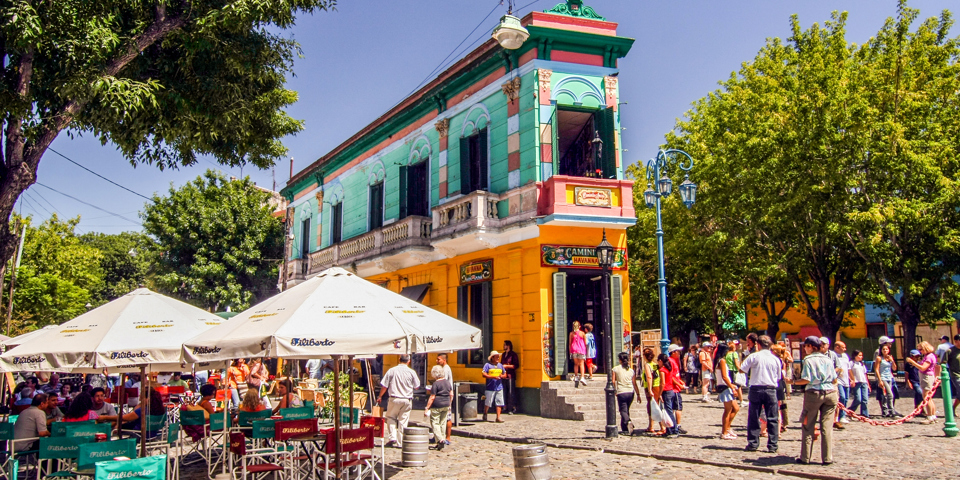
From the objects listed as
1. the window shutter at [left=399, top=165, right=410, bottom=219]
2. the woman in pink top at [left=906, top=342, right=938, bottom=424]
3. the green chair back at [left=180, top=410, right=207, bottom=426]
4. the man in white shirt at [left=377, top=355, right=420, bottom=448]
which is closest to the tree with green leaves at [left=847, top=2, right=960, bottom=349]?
the woman in pink top at [left=906, top=342, right=938, bottom=424]

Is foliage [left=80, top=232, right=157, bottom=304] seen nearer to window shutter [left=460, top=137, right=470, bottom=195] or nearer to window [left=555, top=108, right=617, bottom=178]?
A: window shutter [left=460, top=137, right=470, bottom=195]

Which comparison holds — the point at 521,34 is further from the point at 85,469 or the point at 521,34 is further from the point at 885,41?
the point at 885,41

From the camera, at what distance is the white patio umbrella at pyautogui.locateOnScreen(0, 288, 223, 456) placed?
29.0 ft

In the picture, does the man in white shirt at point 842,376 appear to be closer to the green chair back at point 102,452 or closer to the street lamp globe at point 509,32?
the street lamp globe at point 509,32

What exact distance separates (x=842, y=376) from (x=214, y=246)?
26.6m

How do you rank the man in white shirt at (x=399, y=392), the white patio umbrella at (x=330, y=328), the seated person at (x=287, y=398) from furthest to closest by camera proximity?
the man in white shirt at (x=399, y=392) < the seated person at (x=287, y=398) < the white patio umbrella at (x=330, y=328)

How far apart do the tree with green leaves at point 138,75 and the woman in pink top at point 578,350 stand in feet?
28.7

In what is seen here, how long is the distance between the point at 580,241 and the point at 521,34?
5.84 metres

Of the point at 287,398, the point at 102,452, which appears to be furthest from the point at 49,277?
the point at 102,452

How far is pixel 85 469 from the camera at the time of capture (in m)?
6.85

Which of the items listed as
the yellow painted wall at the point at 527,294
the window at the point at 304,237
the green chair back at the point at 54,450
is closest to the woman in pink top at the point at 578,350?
the yellow painted wall at the point at 527,294

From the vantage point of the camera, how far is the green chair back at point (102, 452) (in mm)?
6781

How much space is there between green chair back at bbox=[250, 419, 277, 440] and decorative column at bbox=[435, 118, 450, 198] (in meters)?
12.3

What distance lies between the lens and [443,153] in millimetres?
20766
